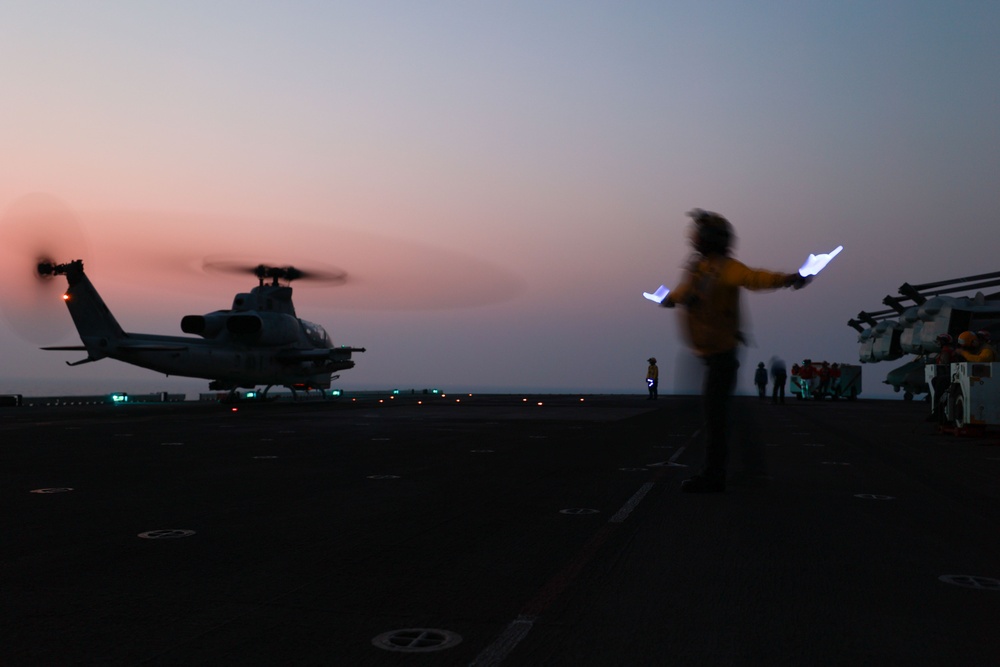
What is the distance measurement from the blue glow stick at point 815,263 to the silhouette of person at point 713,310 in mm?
721

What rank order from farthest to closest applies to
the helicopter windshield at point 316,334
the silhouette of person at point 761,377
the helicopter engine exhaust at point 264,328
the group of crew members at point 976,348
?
the silhouette of person at point 761,377 < the helicopter windshield at point 316,334 < the helicopter engine exhaust at point 264,328 < the group of crew members at point 976,348

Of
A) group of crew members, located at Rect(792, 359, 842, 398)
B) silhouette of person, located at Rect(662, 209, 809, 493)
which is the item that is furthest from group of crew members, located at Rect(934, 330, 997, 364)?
group of crew members, located at Rect(792, 359, 842, 398)

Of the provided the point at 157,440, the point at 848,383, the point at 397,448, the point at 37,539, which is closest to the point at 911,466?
the point at 397,448

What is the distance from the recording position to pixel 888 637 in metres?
3.18

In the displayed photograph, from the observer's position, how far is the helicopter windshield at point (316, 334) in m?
37.8

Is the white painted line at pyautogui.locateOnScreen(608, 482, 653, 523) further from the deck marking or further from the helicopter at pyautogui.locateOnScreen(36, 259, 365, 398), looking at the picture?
the helicopter at pyautogui.locateOnScreen(36, 259, 365, 398)

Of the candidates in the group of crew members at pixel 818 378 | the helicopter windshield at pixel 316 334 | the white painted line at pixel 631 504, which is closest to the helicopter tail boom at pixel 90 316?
the helicopter windshield at pixel 316 334

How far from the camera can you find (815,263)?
5.94 metres

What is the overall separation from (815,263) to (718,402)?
159 cm

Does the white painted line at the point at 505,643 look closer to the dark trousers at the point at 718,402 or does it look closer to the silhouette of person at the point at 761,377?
the dark trousers at the point at 718,402

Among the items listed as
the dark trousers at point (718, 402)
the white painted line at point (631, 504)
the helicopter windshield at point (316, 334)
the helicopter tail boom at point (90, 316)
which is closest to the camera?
the white painted line at point (631, 504)

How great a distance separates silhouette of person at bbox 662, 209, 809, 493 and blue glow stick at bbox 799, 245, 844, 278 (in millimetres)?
721

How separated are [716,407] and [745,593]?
3.28 meters

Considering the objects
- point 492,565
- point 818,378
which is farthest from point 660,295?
point 818,378
